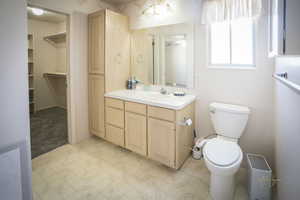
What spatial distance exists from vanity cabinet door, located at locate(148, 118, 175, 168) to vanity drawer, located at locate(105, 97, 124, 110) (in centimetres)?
55

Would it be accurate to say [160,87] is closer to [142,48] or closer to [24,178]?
[142,48]

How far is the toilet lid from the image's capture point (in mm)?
1537

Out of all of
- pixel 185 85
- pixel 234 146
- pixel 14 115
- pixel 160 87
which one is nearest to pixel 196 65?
pixel 185 85

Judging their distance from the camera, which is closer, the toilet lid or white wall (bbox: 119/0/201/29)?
the toilet lid

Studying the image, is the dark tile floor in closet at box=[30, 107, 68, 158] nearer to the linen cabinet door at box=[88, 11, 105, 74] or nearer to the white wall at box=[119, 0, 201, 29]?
the linen cabinet door at box=[88, 11, 105, 74]

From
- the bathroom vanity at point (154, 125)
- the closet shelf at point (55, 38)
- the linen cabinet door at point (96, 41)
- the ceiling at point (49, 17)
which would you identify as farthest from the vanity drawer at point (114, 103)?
the closet shelf at point (55, 38)

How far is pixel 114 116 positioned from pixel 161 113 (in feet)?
2.86

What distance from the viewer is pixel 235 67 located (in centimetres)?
215

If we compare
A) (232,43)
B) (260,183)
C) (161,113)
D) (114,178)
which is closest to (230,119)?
(260,183)

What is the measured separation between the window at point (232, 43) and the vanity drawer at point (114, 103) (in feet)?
4.54

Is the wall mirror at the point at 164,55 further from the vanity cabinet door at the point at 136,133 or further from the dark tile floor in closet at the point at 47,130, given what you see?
the dark tile floor in closet at the point at 47,130

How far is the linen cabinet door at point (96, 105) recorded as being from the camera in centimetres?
280

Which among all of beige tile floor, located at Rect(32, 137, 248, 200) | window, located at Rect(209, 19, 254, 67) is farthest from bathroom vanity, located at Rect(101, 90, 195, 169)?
window, located at Rect(209, 19, 254, 67)

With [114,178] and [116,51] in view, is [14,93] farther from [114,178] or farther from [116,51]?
[116,51]
